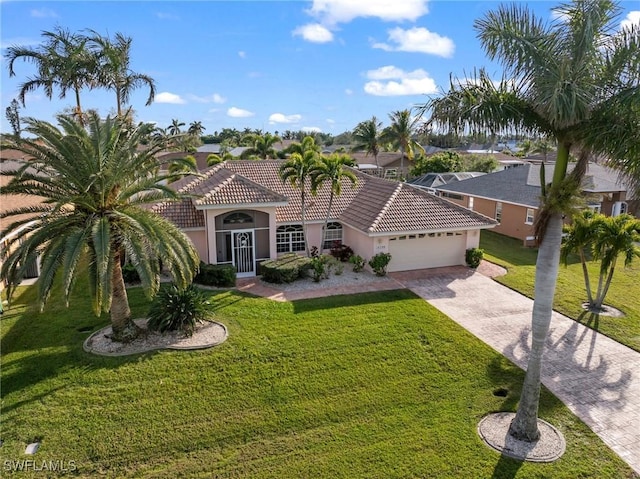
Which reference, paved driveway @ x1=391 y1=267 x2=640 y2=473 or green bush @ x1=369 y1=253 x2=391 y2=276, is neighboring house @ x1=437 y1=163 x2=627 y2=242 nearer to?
paved driveway @ x1=391 y1=267 x2=640 y2=473

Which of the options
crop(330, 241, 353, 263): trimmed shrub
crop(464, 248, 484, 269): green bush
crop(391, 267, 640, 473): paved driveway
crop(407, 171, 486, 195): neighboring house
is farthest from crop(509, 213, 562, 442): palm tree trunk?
crop(407, 171, 486, 195): neighboring house

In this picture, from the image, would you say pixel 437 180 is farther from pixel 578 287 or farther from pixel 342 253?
pixel 578 287

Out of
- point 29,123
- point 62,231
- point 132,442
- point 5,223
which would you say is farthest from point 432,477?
point 5,223

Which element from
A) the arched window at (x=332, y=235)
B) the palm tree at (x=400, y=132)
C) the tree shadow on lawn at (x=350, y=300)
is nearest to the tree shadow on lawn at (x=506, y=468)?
the tree shadow on lawn at (x=350, y=300)

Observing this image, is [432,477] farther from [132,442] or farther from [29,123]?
[29,123]

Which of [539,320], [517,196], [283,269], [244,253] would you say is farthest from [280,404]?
[517,196]

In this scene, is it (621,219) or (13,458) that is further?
(621,219)
